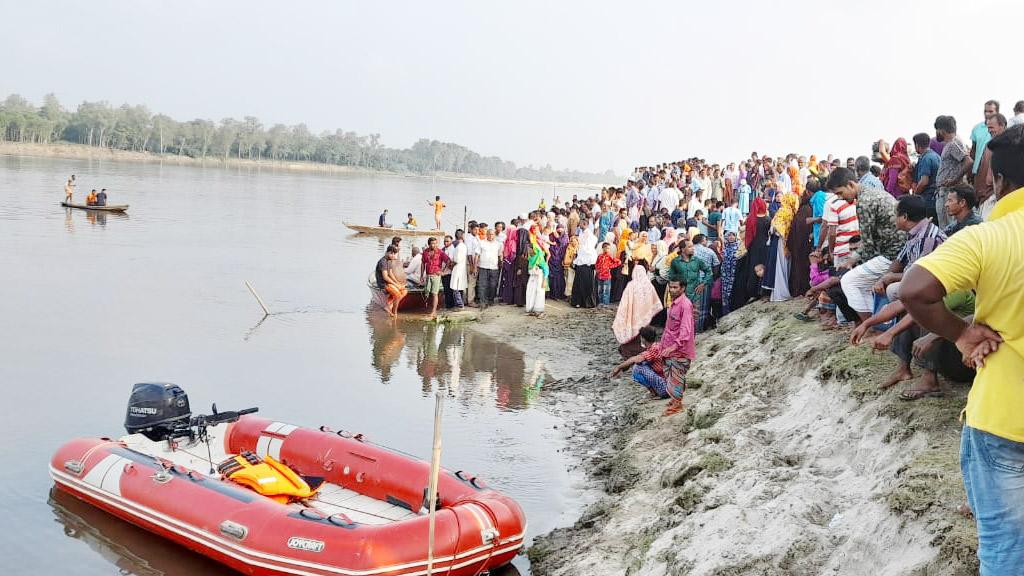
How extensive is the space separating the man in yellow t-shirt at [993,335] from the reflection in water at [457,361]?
9442mm

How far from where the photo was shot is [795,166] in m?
18.8

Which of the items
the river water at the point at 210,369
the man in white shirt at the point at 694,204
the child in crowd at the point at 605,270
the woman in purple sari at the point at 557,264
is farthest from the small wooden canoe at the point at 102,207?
the man in white shirt at the point at 694,204

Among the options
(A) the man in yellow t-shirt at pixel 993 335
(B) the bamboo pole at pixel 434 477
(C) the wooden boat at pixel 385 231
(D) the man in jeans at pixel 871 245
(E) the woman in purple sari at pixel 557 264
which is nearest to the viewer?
(A) the man in yellow t-shirt at pixel 993 335

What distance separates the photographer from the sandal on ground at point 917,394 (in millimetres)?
→ 6078

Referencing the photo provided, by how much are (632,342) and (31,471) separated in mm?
8236

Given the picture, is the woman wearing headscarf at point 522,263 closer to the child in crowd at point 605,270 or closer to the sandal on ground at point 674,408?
the child in crowd at point 605,270

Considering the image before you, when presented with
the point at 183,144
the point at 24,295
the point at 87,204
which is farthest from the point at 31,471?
the point at 183,144

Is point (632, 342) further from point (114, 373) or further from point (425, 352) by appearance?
point (114, 373)

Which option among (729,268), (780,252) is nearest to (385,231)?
(729,268)

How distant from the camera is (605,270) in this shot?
57.6 ft

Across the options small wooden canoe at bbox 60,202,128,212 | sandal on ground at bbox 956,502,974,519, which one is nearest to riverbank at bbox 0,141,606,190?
small wooden canoe at bbox 60,202,128,212

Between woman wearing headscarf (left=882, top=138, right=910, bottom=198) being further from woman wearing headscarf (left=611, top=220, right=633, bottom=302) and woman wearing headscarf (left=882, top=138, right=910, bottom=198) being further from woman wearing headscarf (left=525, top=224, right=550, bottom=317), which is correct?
woman wearing headscarf (left=525, top=224, right=550, bottom=317)

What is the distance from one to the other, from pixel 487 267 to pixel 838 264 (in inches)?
397

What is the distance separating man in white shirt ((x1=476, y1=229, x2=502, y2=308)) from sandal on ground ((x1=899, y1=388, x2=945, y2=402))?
40.9 ft
